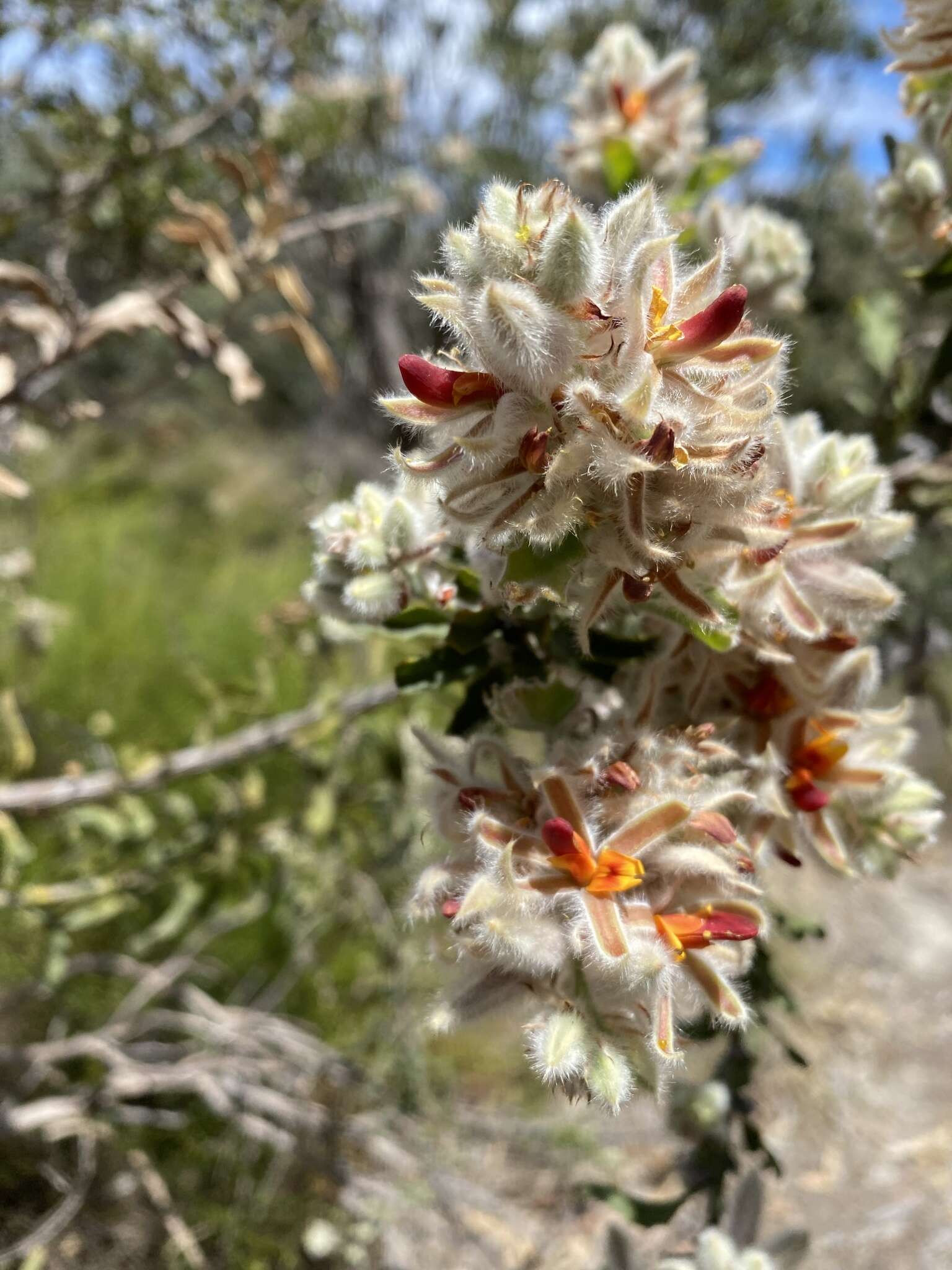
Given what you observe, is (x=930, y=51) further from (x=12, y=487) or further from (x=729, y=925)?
(x=12, y=487)

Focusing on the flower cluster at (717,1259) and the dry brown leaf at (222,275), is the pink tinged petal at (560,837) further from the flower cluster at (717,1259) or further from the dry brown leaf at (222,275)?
the dry brown leaf at (222,275)

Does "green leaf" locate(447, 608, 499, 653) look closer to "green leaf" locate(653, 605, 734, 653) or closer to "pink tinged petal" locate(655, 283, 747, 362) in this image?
"green leaf" locate(653, 605, 734, 653)

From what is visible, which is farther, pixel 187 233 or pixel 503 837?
pixel 187 233

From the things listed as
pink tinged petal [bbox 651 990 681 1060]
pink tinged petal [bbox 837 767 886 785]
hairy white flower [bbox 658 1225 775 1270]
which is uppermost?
pink tinged petal [bbox 837 767 886 785]

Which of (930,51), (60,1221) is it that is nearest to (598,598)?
(930,51)

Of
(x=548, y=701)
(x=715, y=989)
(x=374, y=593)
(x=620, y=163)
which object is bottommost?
(x=715, y=989)

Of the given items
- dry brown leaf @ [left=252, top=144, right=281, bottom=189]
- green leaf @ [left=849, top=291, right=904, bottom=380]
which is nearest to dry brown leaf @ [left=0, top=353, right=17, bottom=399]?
dry brown leaf @ [left=252, top=144, right=281, bottom=189]

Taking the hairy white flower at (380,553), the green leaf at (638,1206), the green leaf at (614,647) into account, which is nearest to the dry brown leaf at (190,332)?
the hairy white flower at (380,553)
